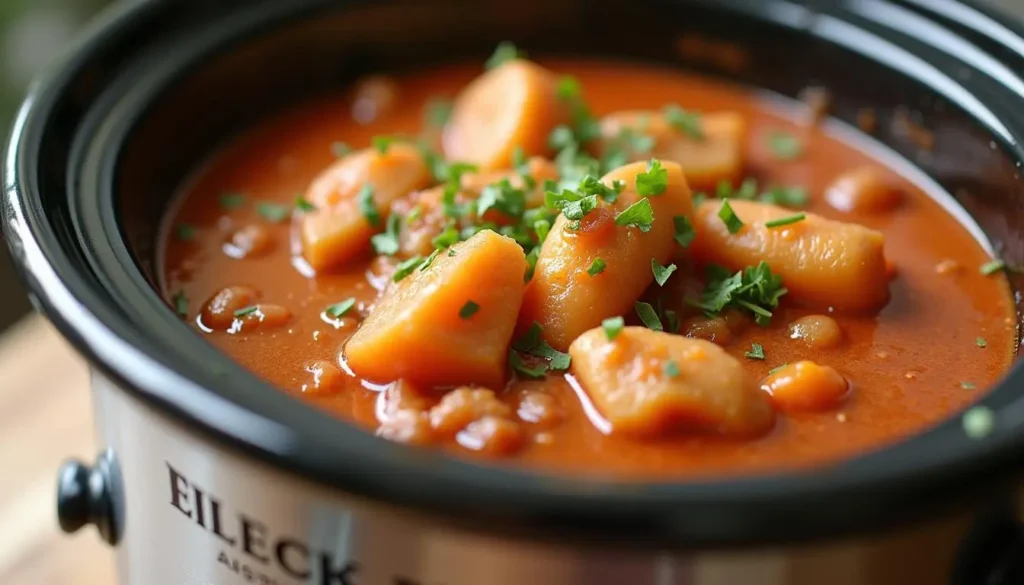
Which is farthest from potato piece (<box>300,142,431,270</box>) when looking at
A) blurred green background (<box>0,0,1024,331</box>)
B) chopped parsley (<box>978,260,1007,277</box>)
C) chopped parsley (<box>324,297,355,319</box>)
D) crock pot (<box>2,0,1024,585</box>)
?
blurred green background (<box>0,0,1024,331</box>)

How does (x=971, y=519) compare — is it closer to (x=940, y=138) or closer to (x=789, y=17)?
(x=940, y=138)

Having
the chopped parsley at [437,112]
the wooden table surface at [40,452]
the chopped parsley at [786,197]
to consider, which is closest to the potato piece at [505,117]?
the chopped parsley at [437,112]

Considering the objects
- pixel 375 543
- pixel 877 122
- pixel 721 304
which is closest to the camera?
pixel 375 543

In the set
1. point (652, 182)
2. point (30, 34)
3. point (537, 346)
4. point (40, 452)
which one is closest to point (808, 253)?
point (652, 182)

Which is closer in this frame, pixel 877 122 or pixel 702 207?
pixel 702 207

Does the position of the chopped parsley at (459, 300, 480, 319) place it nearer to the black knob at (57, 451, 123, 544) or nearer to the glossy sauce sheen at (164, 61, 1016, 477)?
the glossy sauce sheen at (164, 61, 1016, 477)

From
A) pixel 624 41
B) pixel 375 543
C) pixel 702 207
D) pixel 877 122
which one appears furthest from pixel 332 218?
pixel 877 122
